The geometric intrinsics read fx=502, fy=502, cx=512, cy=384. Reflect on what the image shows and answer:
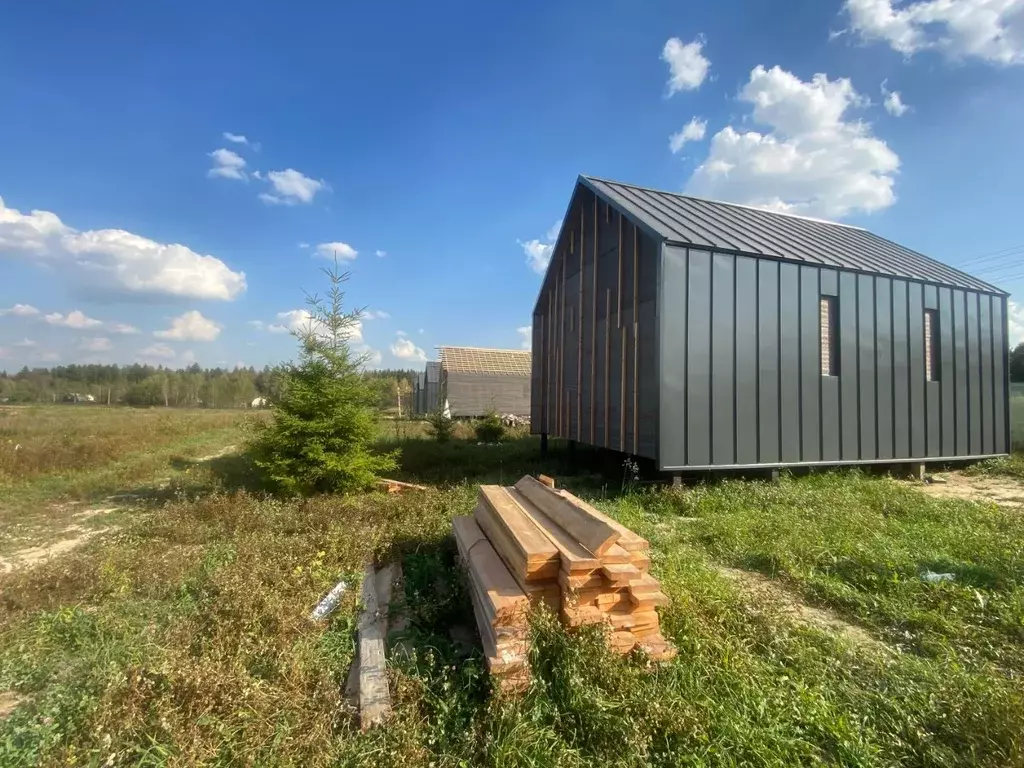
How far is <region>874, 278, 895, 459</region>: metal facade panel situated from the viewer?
9.55 metres

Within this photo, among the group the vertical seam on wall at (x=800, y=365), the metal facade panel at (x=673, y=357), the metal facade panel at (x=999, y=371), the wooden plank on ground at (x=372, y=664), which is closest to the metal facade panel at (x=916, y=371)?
the metal facade panel at (x=999, y=371)

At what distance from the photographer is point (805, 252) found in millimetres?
9266

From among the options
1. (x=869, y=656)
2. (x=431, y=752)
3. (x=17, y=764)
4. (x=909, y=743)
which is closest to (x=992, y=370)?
(x=869, y=656)

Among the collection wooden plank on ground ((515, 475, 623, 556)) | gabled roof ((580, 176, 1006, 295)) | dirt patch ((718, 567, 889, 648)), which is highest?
gabled roof ((580, 176, 1006, 295))

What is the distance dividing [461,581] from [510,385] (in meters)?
26.6

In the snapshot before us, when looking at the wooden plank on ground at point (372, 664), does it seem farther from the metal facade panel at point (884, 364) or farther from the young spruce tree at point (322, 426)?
Answer: the metal facade panel at point (884, 364)

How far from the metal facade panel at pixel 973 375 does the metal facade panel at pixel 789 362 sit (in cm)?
512

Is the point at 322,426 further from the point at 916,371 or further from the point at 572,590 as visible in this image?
the point at 916,371

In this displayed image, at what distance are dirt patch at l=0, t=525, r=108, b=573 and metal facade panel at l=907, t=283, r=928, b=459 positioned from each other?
13.9 m

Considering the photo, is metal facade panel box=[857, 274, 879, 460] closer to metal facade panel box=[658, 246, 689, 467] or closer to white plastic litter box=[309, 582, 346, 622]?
metal facade panel box=[658, 246, 689, 467]

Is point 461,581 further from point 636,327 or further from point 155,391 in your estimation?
point 155,391

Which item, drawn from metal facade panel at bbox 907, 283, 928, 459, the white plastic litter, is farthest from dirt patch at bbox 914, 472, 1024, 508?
the white plastic litter

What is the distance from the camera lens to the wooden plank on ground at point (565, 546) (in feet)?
10.2

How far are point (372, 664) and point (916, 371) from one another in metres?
11.5
